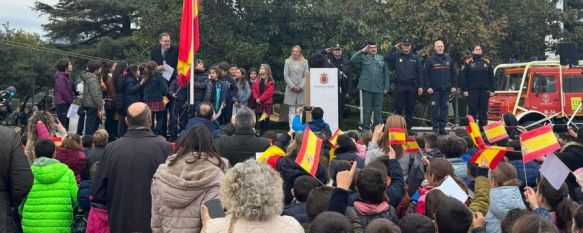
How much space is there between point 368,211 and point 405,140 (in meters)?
2.27

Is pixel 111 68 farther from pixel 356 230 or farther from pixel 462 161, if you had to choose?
pixel 356 230

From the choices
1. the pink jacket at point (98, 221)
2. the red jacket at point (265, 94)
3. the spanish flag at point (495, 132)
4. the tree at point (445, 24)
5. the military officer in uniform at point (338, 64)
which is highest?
the tree at point (445, 24)

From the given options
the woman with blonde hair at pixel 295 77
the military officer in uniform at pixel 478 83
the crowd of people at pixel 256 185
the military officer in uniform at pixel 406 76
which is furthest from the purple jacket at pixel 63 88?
the military officer in uniform at pixel 478 83

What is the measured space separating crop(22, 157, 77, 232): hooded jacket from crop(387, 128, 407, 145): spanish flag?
3068 millimetres

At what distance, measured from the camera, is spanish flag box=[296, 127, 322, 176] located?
6.43m

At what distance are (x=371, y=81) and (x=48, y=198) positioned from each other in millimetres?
8790

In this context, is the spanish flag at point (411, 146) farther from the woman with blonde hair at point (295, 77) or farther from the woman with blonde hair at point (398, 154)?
the woman with blonde hair at point (295, 77)

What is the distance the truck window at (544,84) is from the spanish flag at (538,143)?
1370cm

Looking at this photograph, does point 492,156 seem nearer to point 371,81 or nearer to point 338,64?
point 371,81

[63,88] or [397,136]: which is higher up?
[63,88]

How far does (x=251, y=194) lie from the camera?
13.9 ft

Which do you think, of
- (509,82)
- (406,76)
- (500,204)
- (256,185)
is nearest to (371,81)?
(406,76)

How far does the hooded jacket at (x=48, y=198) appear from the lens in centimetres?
689

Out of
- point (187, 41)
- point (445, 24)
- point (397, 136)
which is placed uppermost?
point (445, 24)
